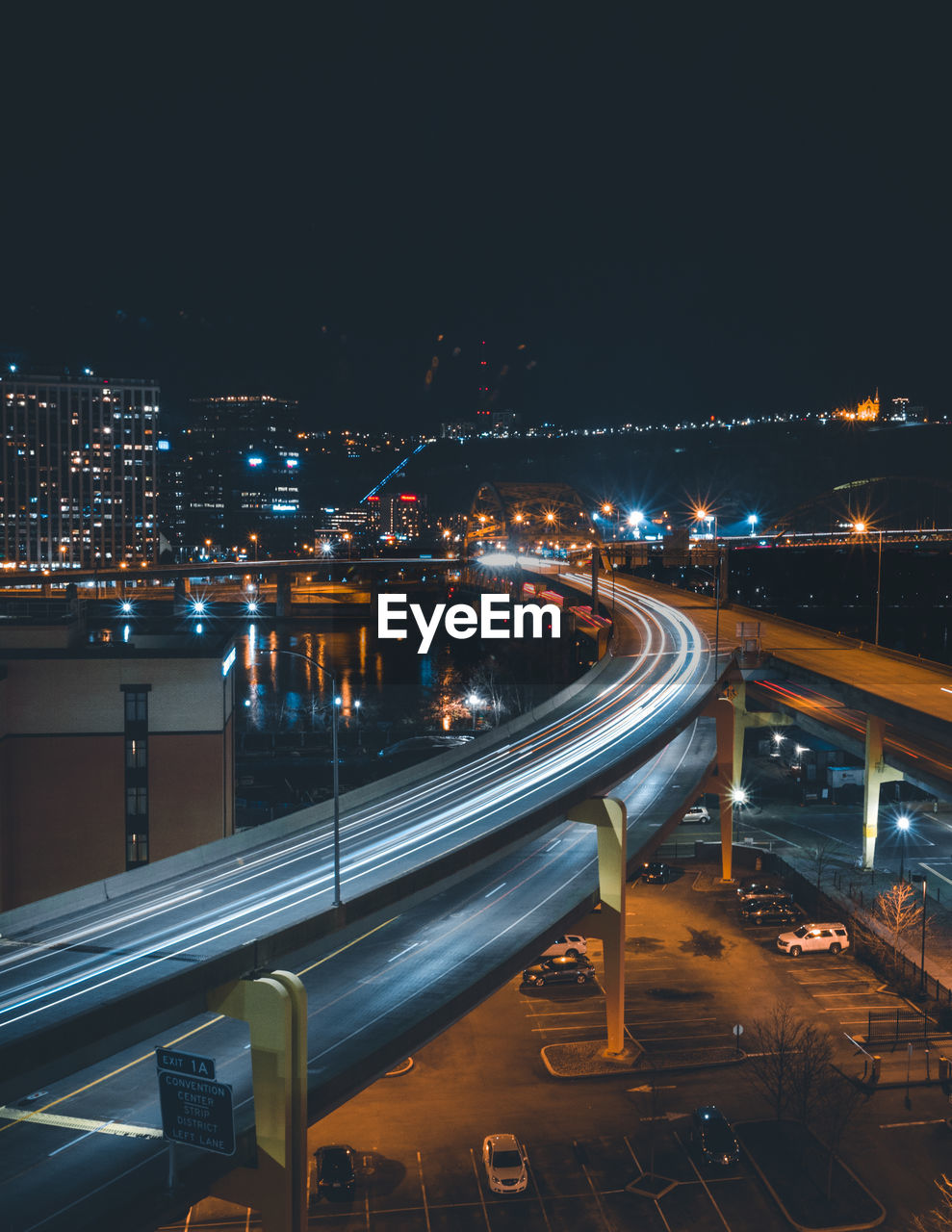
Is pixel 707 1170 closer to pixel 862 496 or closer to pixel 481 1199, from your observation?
pixel 481 1199

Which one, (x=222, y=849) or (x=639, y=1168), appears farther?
(x=222, y=849)

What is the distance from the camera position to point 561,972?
20.3m

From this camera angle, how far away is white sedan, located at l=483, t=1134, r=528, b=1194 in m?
13.3

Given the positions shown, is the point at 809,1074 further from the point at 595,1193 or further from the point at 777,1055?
the point at 595,1193

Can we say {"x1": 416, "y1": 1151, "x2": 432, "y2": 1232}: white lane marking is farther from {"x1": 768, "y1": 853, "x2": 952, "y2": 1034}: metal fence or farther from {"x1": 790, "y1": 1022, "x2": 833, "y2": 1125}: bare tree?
{"x1": 768, "y1": 853, "x2": 952, "y2": 1034}: metal fence

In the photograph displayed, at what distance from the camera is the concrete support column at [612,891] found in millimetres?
16656

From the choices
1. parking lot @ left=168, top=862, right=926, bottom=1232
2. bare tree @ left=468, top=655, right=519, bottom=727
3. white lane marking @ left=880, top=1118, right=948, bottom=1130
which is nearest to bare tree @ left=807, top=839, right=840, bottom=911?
parking lot @ left=168, top=862, right=926, bottom=1232

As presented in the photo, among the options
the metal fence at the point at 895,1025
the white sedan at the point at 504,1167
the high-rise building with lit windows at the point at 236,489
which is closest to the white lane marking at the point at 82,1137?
the white sedan at the point at 504,1167

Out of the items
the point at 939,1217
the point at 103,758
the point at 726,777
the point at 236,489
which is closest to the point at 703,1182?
the point at 939,1217

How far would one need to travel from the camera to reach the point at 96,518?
410ft

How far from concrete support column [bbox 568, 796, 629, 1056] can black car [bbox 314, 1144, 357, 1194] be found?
531cm

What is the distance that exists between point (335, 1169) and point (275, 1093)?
5.03m

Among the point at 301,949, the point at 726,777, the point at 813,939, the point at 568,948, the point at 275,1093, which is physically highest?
the point at 301,949

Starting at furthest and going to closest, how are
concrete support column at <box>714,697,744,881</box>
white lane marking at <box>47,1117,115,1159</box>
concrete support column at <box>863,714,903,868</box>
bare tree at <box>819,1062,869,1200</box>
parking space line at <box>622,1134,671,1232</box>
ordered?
1. concrete support column at <box>863,714,903,868</box>
2. concrete support column at <box>714,697,744,881</box>
3. bare tree at <box>819,1062,869,1200</box>
4. parking space line at <box>622,1134,671,1232</box>
5. white lane marking at <box>47,1117,115,1159</box>
